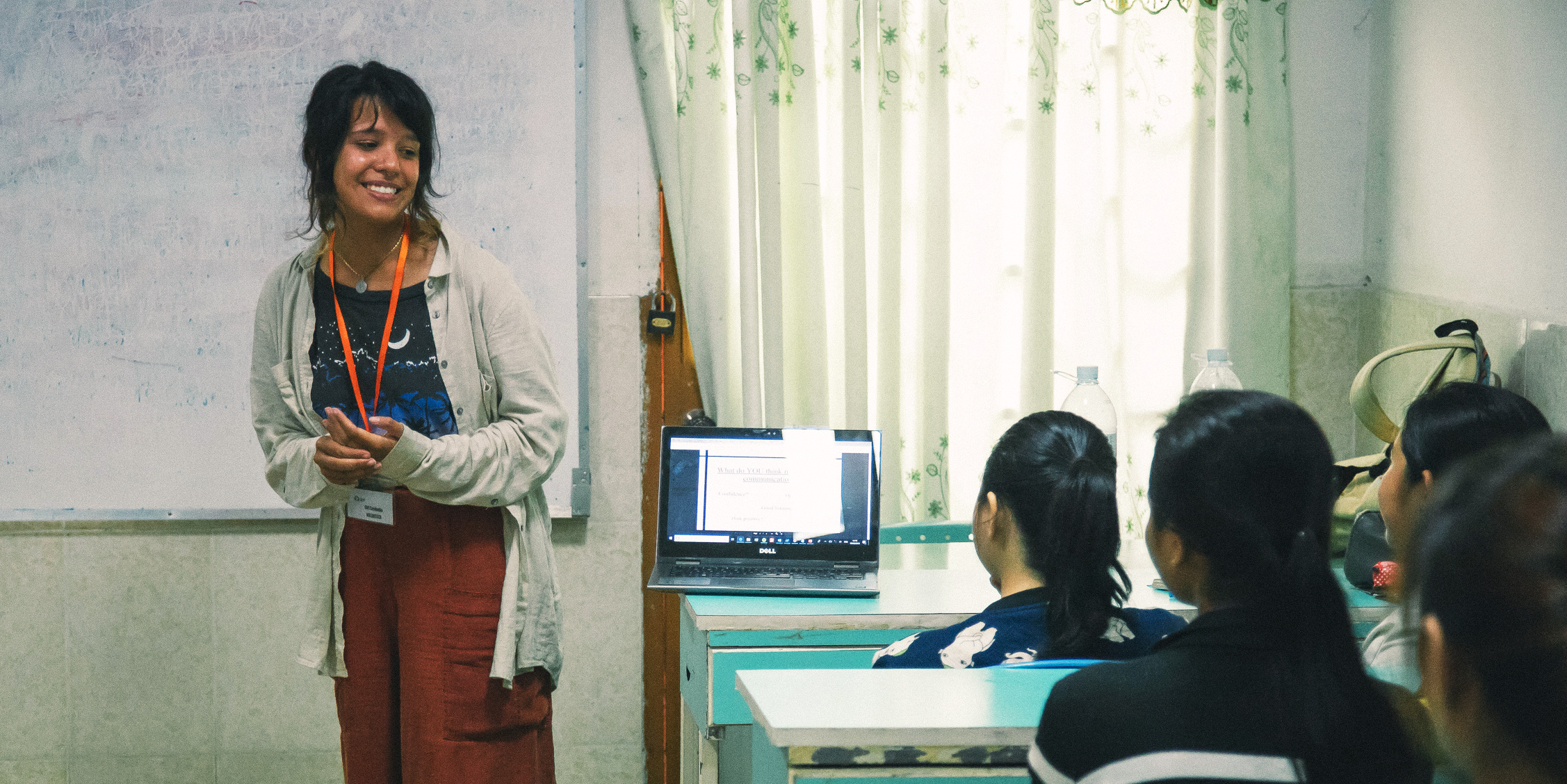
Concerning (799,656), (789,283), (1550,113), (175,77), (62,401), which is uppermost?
(175,77)

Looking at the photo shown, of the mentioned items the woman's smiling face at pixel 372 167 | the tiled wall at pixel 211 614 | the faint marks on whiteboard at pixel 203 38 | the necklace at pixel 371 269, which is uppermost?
the faint marks on whiteboard at pixel 203 38

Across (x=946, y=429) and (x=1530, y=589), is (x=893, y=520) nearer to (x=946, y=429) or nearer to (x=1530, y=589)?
(x=946, y=429)

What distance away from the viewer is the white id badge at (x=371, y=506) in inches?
70.9

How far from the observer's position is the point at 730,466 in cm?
226

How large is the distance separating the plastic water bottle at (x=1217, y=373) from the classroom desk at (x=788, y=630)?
74 centimetres

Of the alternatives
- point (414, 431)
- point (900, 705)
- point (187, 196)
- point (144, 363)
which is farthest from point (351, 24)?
point (900, 705)

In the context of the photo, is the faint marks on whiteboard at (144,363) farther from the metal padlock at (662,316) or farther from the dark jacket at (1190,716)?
the dark jacket at (1190,716)

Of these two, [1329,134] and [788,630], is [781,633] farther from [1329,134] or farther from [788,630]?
[1329,134]

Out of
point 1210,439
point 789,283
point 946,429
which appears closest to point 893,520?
point 946,429

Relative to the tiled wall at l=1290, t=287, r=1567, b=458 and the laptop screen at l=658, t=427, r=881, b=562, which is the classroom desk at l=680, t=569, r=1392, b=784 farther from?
the tiled wall at l=1290, t=287, r=1567, b=458

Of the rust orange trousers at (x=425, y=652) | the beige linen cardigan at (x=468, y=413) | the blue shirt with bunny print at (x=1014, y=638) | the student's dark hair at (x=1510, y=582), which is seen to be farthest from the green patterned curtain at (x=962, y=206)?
the student's dark hair at (x=1510, y=582)

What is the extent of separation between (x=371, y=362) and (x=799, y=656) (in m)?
0.82

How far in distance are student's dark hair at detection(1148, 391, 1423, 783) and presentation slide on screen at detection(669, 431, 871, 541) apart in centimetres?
118

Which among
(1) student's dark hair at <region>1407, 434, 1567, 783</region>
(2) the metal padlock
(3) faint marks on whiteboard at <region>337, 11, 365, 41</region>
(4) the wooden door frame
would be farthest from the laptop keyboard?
(1) student's dark hair at <region>1407, 434, 1567, 783</region>
